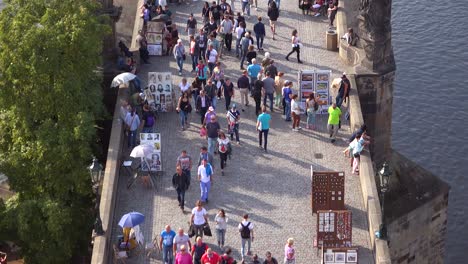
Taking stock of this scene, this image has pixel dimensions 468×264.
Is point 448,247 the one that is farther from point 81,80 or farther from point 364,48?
point 81,80

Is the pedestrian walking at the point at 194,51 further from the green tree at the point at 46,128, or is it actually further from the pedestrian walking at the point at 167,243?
the pedestrian walking at the point at 167,243

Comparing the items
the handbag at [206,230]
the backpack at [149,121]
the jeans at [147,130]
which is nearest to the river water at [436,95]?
the jeans at [147,130]

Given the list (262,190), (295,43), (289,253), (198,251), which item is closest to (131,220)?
(198,251)

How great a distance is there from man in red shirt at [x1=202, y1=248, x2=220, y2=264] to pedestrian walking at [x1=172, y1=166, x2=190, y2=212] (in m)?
4.08

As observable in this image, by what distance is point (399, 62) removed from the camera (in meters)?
63.9

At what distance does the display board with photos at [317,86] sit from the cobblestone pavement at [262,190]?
648 millimetres

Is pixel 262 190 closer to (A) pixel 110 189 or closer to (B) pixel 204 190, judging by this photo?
(B) pixel 204 190

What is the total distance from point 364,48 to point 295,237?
1097cm

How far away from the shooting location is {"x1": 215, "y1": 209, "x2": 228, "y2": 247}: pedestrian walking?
108 ft

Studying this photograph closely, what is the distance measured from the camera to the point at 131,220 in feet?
110

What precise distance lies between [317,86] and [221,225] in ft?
32.3

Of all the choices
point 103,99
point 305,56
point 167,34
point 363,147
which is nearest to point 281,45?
point 305,56

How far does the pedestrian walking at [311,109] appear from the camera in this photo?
3994cm

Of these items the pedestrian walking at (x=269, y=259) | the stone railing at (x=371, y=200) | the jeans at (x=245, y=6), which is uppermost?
the jeans at (x=245, y=6)
